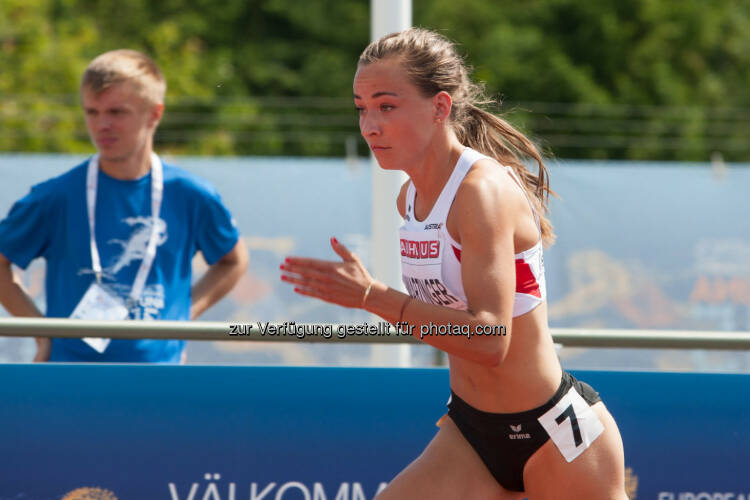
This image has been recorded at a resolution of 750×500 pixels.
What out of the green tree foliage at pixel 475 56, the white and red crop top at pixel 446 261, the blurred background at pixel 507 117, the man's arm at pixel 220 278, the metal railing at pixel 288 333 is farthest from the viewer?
the green tree foliage at pixel 475 56

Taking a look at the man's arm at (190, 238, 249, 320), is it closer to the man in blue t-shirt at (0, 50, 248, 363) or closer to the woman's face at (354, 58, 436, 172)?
the man in blue t-shirt at (0, 50, 248, 363)

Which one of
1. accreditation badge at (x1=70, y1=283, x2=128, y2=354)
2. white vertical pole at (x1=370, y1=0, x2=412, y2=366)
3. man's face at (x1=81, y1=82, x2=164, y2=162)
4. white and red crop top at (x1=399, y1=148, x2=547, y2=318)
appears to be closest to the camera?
white and red crop top at (x1=399, y1=148, x2=547, y2=318)

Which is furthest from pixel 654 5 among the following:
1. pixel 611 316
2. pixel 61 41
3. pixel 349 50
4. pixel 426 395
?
pixel 426 395

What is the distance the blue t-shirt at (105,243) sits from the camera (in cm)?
379

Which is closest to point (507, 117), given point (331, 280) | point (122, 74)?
point (122, 74)

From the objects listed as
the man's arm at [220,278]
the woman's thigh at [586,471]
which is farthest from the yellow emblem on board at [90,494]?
the woman's thigh at [586,471]

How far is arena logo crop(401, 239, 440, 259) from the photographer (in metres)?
2.54

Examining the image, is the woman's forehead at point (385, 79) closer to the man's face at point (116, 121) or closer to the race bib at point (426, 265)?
the race bib at point (426, 265)

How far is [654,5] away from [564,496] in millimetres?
17017

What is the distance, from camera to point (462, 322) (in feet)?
7.68

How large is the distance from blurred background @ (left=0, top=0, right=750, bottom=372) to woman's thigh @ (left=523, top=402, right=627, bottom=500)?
Answer: 10.1 ft

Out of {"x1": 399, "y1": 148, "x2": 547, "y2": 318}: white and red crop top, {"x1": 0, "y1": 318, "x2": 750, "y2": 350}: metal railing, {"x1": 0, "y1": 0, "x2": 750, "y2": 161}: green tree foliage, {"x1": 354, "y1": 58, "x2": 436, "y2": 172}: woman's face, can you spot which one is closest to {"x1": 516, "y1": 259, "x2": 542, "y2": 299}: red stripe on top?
{"x1": 399, "y1": 148, "x2": 547, "y2": 318}: white and red crop top

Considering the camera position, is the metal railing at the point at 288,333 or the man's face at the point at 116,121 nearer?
the metal railing at the point at 288,333

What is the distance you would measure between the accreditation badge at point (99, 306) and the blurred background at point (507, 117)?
81.2 inches
